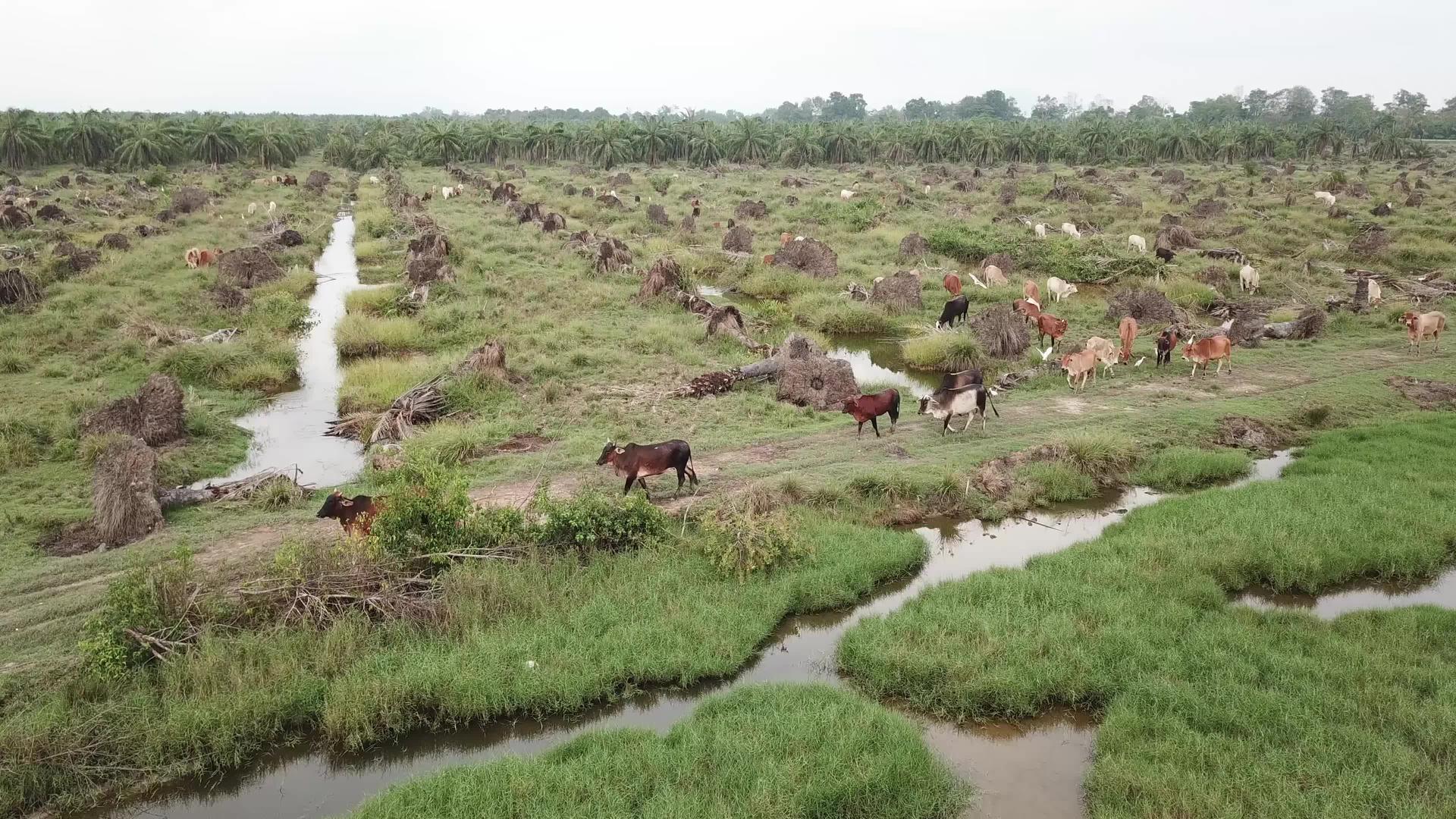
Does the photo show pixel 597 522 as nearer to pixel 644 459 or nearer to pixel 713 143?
pixel 644 459

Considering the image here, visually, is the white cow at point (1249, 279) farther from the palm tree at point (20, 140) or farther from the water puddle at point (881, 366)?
the palm tree at point (20, 140)

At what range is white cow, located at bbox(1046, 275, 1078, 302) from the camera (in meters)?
21.3

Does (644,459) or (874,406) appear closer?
(644,459)

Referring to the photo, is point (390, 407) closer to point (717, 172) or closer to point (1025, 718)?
point (1025, 718)

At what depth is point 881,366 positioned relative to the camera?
60.1 ft

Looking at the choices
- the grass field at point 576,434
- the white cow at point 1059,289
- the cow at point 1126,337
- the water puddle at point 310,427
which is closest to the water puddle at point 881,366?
the grass field at point 576,434

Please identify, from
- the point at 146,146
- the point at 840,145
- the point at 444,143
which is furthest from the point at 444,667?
the point at 444,143

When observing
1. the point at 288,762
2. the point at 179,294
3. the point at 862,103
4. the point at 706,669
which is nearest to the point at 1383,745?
the point at 706,669

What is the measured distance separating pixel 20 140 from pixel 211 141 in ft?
32.6

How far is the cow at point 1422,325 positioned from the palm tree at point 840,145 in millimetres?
49860

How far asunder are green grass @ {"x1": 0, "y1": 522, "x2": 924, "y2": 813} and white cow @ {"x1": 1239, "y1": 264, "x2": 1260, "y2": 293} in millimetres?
18810

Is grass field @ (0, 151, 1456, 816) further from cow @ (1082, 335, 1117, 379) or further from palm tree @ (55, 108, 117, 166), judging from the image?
palm tree @ (55, 108, 117, 166)

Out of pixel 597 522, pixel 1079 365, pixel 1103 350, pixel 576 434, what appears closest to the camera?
pixel 597 522

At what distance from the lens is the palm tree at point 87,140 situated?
5031 cm
